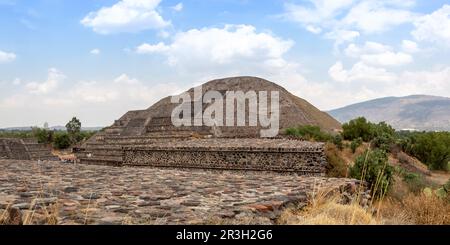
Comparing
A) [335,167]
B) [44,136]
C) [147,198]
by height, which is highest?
[44,136]

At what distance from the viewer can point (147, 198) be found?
5.26m

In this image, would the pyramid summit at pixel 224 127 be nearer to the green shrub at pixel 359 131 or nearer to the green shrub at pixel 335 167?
the green shrub at pixel 359 131

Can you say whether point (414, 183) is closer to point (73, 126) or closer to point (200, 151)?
point (200, 151)

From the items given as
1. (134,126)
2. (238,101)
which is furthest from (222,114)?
(134,126)

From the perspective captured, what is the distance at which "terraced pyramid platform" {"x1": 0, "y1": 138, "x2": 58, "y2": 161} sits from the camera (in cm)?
2122

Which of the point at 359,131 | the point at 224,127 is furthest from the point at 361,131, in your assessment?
the point at 224,127

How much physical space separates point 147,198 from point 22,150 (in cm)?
1865

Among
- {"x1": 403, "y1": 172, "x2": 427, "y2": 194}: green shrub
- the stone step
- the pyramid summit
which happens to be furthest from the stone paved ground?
the pyramid summit

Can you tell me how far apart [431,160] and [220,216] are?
94.0 feet

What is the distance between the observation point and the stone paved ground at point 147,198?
13.3 ft

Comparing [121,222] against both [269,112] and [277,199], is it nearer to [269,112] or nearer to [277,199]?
[277,199]

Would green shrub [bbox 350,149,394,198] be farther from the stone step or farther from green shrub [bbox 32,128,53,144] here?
green shrub [bbox 32,128,53,144]
